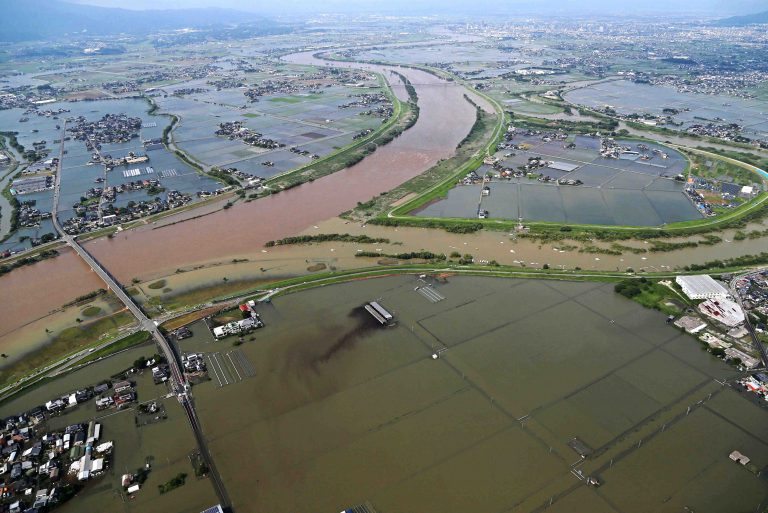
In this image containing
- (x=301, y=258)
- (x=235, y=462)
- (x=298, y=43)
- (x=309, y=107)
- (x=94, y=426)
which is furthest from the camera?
(x=298, y=43)

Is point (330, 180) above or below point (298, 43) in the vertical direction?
below

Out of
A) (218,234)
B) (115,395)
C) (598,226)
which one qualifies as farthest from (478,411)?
(218,234)

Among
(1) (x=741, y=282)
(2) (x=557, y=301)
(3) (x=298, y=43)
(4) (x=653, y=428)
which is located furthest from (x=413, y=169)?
(3) (x=298, y=43)

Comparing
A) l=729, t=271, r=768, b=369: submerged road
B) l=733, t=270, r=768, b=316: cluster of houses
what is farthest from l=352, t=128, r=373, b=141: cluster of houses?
l=733, t=270, r=768, b=316: cluster of houses

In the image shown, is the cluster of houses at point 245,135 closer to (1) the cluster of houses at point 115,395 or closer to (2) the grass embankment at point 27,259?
(2) the grass embankment at point 27,259

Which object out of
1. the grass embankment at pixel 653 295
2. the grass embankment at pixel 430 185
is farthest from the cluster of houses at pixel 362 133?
the grass embankment at pixel 653 295

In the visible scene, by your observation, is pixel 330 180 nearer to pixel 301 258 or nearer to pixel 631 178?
pixel 301 258

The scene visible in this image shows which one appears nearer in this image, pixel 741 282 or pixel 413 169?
pixel 741 282
